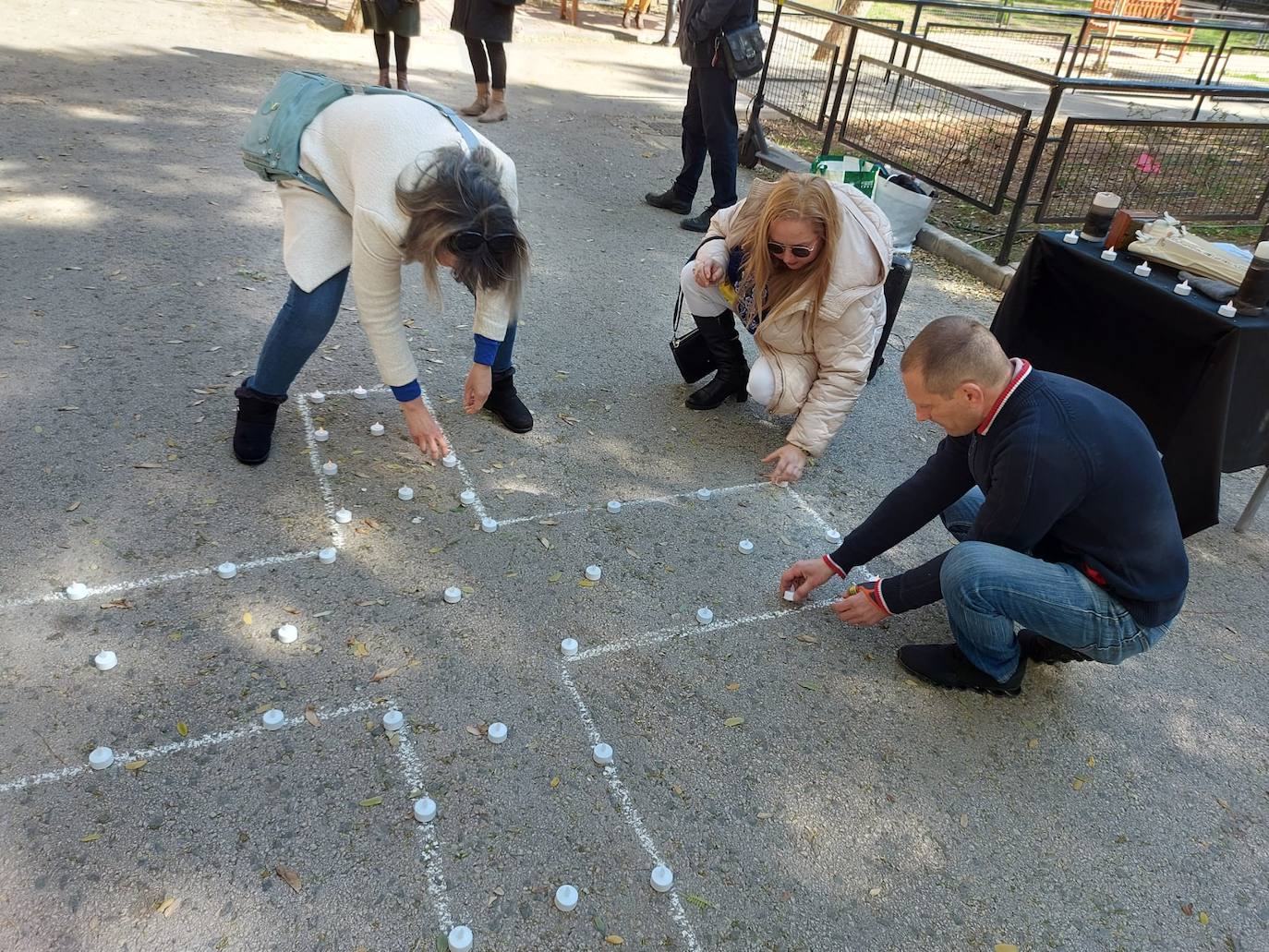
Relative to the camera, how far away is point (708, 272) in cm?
382

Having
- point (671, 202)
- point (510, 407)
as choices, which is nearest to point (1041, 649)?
point (510, 407)

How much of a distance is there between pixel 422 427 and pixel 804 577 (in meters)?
1.49

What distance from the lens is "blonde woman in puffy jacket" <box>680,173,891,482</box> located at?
3260mm

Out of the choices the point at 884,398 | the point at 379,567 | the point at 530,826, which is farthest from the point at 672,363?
the point at 530,826

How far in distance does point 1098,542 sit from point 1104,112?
12176mm

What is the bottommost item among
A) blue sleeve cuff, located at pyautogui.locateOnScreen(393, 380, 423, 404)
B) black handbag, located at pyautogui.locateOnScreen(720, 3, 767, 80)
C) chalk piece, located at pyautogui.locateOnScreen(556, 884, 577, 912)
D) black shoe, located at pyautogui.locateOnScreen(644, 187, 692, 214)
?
chalk piece, located at pyautogui.locateOnScreen(556, 884, 577, 912)

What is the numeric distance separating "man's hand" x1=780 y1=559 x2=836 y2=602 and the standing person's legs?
193cm

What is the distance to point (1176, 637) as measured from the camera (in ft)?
10.5

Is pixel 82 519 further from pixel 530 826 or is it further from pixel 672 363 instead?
A: pixel 672 363

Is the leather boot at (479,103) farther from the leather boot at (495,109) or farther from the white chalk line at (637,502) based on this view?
the white chalk line at (637,502)

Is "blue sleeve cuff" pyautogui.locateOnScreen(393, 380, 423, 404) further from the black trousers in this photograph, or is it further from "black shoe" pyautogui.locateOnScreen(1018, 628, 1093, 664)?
the black trousers

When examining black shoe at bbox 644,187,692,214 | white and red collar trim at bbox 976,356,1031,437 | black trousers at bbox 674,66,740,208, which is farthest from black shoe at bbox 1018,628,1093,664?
black shoe at bbox 644,187,692,214

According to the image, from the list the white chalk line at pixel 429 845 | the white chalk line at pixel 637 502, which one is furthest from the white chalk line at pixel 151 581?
the white chalk line at pixel 429 845

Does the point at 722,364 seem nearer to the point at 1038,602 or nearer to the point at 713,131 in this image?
the point at 1038,602
